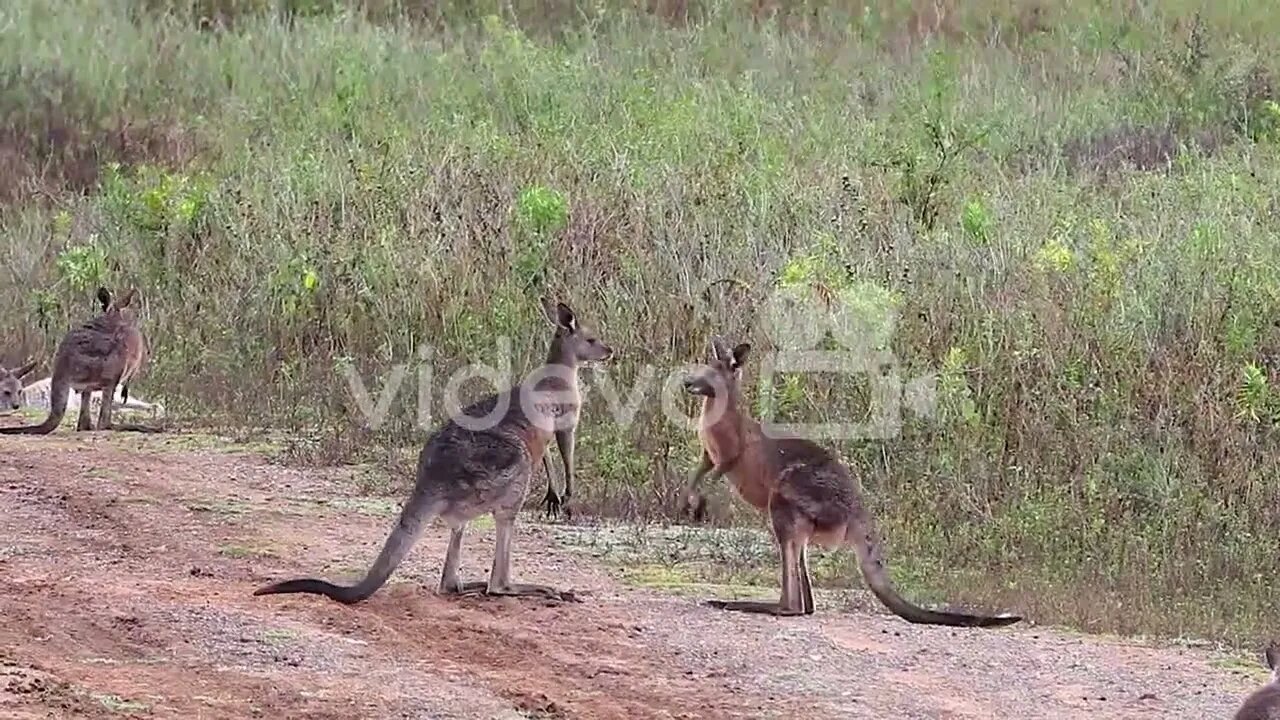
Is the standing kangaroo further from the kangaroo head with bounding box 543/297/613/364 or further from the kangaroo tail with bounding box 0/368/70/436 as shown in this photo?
the kangaroo tail with bounding box 0/368/70/436

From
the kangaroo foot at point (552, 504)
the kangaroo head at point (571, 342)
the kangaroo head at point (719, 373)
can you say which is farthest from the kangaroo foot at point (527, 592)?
the kangaroo head at point (571, 342)

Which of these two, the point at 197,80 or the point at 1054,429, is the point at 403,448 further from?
the point at 197,80

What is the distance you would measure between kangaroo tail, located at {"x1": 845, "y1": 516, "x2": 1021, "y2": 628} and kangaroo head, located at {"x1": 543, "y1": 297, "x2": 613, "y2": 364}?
2.41 metres

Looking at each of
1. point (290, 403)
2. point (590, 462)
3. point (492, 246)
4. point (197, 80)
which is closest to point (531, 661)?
point (590, 462)

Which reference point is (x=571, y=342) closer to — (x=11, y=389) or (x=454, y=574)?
(x=454, y=574)

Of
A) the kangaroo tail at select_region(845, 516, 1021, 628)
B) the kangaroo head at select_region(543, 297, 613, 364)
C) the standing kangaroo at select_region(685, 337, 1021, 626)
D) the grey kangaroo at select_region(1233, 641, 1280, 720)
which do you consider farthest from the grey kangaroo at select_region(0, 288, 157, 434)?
the grey kangaroo at select_region(1233, 641, 1280, 720)

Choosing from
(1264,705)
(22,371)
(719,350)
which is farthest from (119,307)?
(1264,705)

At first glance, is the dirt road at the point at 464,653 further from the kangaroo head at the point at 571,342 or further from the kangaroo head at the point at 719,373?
the kangaroo head at the point at 571,342

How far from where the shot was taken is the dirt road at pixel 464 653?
637 cm

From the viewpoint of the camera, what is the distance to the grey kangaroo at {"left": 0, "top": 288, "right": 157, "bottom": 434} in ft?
38.3

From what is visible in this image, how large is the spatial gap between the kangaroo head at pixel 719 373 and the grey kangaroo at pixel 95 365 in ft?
12.5

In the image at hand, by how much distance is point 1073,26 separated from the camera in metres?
20.5

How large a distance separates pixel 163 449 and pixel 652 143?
458cm

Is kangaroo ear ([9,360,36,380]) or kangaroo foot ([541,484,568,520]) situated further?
kangaroo ear ([9,360,36,380])
